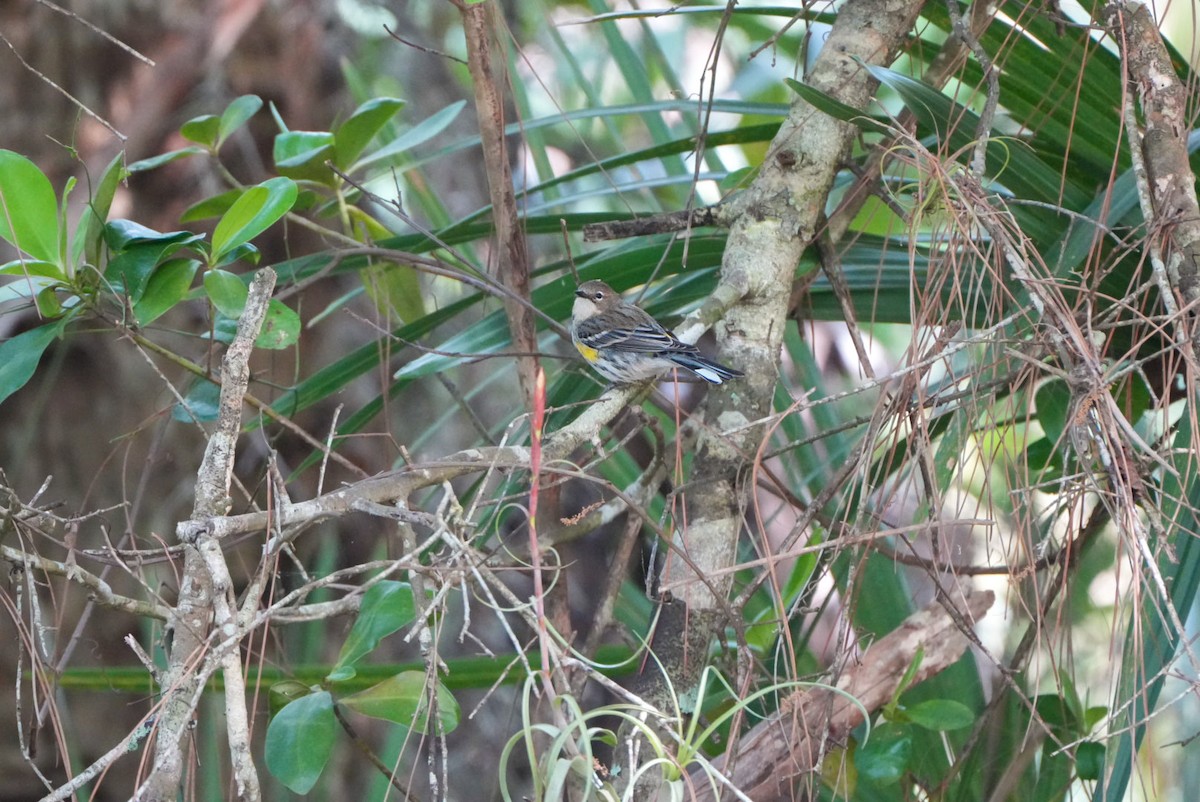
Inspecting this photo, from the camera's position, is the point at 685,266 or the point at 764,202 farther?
the point at 685,266

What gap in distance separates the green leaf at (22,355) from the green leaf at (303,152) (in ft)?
1.61

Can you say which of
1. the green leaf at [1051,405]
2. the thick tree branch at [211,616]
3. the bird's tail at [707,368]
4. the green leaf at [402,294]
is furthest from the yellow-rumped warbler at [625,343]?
the thick tree branch at [211,616]

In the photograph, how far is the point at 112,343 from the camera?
3.04 meters

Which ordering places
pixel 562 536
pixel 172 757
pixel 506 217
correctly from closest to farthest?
pixel 172 757
pixel 562 536
pixel 506 217

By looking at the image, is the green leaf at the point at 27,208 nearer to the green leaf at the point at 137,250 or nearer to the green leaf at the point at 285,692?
the green leaf at the point at 137,250

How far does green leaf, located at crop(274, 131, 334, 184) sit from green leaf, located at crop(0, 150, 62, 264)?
0.44 meters

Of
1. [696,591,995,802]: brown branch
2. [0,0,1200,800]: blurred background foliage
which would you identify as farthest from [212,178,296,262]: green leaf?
[696,591,995,802]: brown branch

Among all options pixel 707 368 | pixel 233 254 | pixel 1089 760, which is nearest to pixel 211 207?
pixel 233 254

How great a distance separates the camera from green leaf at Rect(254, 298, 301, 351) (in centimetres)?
134

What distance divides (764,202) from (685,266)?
273mm

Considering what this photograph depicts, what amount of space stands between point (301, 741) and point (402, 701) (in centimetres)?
10

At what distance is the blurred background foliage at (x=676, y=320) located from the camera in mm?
1191

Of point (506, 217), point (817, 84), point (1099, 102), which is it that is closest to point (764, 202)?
point (817, 84)

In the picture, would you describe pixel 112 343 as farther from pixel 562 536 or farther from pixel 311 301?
pixel 562 536
